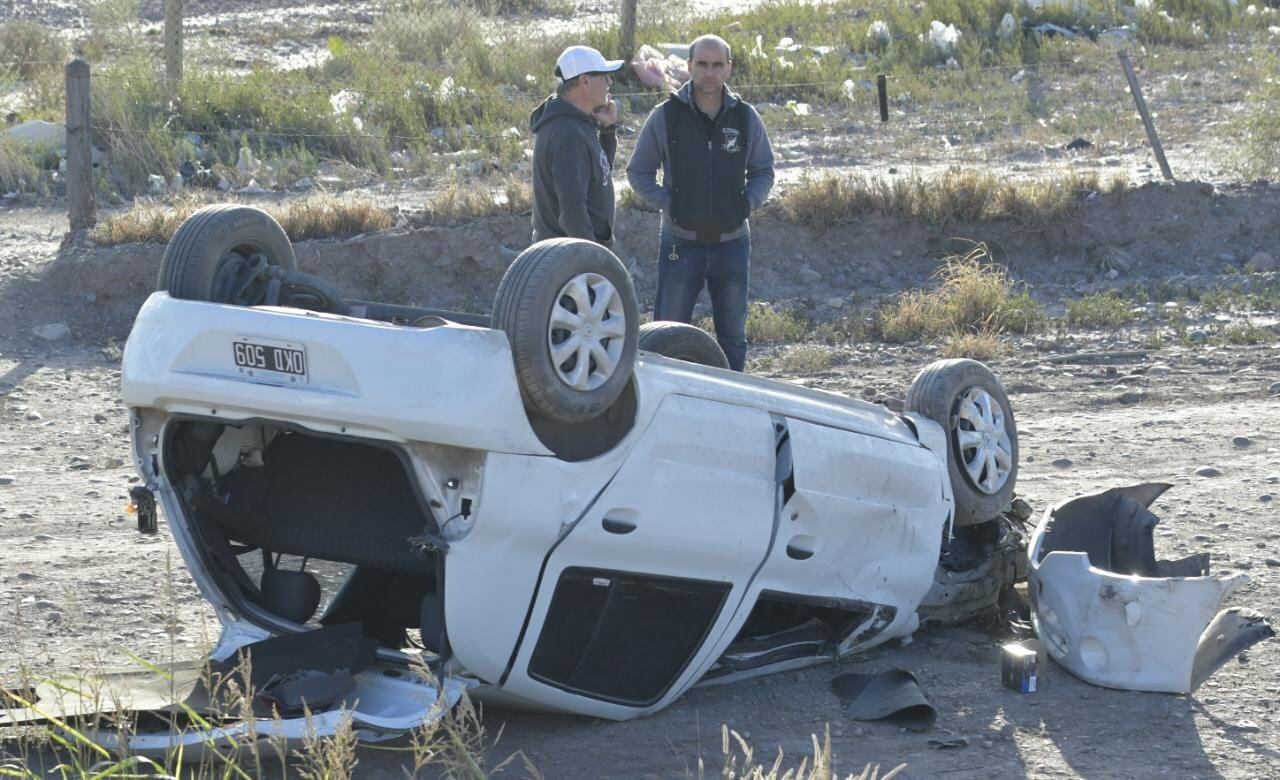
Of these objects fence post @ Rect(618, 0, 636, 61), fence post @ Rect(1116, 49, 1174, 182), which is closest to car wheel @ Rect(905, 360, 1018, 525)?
fence post @ Rect(1116, 49, 1174, 182)

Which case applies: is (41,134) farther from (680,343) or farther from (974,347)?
(680,343)

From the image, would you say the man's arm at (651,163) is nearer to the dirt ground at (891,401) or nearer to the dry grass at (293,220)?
the dirt ground at (891,401)

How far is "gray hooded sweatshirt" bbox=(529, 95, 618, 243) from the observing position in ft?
23.4

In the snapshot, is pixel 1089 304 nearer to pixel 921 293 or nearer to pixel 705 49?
pixel 921 293

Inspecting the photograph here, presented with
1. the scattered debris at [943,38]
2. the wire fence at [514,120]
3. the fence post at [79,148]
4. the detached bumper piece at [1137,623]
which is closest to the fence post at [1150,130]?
the wire fence at [514,120]

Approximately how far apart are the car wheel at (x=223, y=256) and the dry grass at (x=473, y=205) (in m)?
8.08

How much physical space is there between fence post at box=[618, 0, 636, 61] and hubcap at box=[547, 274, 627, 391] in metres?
15.0

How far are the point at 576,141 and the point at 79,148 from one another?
6.74m

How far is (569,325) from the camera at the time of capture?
4.33m

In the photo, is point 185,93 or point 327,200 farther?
point 185,93

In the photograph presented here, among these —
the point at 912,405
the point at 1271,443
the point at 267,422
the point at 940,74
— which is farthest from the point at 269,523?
the point at 940,74

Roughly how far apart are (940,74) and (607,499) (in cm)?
1675

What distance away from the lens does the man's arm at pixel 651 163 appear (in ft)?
27.1

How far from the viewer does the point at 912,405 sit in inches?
A: 231
